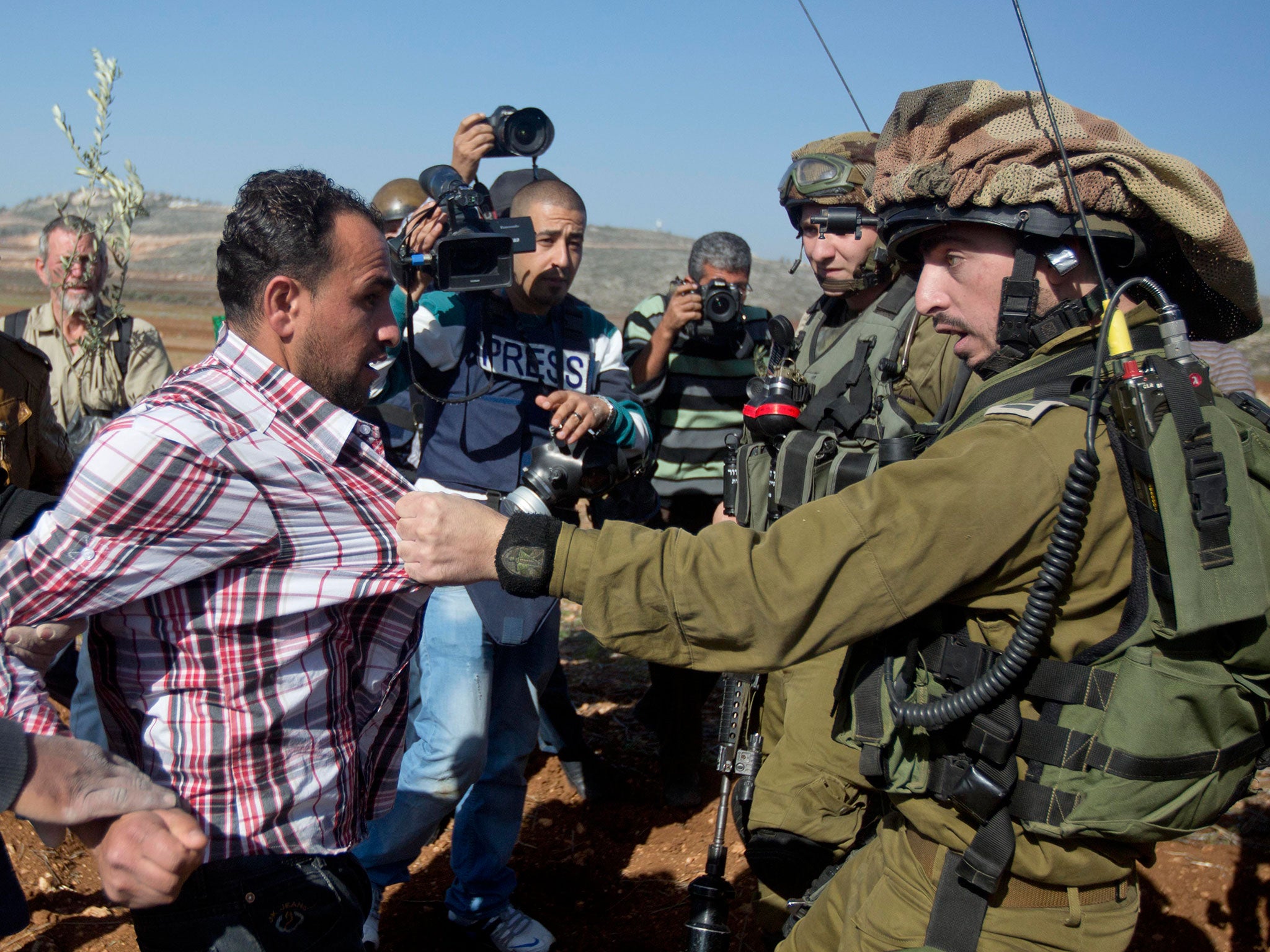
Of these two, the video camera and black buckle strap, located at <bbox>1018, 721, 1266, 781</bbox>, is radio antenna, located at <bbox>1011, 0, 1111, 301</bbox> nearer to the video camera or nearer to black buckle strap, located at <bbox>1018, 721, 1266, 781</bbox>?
black buckle strap, located at <bbox>1018, 721, 1266, 781</bbox>

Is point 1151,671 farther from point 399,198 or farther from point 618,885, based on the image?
point 399,198

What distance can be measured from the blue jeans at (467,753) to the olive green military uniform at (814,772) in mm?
885

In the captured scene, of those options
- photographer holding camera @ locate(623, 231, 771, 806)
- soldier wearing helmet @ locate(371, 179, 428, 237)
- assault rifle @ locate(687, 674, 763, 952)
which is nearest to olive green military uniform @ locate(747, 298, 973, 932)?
assault rifle @ locate(687, 674, 763, 952)

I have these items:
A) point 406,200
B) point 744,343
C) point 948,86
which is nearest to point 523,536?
point 948,86

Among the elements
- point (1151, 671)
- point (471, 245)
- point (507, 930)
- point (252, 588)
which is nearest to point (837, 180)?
point (471, 245)

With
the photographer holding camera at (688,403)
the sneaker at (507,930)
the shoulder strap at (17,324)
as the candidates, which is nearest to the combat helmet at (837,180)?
the photographer holding camera at (688,403)

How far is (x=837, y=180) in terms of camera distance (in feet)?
13.0

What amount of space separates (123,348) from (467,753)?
3.18 meters

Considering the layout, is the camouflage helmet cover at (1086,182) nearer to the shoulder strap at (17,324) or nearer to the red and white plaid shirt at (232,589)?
the red and white plaid shirt at (232,589)

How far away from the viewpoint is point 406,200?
16.9ft

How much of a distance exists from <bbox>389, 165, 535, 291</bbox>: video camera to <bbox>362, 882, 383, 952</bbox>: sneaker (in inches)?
81.6

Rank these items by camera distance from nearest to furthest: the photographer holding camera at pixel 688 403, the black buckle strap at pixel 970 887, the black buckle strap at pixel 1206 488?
the black buckle strap at pixel 1206 488 < the black buckle strap at pixel 970 887 < the photographer holding camera at pixel 688 403

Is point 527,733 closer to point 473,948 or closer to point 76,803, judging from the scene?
point 473,948

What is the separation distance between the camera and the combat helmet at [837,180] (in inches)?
151
